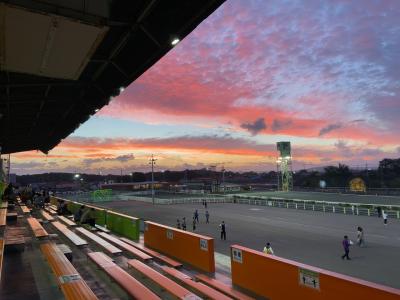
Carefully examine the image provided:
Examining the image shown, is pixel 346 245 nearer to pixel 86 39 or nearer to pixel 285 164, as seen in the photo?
pixel 86 39

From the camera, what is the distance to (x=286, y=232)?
28.3 m

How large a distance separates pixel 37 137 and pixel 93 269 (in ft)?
58.0

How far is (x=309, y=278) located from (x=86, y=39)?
22.1 feet

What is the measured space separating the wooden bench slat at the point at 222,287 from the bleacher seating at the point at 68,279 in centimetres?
402

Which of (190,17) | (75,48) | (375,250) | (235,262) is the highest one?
(190,17)

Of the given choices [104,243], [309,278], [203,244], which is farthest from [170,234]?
[309,278]

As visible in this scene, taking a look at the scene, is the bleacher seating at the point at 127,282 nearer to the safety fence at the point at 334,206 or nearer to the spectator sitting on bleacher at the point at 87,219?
the spectator sitting on bleacher at the point at 87,219

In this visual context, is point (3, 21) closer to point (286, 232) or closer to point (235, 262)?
point (235, 262)

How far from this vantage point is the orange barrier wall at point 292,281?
270 inches

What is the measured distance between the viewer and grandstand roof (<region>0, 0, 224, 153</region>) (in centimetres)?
562

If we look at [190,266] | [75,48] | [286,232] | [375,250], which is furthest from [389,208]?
[75,48]

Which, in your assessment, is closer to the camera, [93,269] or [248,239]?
[93,269]

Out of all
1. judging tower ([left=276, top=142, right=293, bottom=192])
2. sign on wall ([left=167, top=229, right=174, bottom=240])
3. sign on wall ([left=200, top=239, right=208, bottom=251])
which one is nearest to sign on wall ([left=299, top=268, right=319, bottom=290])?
sign on wall ([left=200, top=239, right=208, bottom=251])

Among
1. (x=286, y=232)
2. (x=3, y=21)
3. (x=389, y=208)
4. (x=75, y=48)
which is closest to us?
(x=3, y=21)
